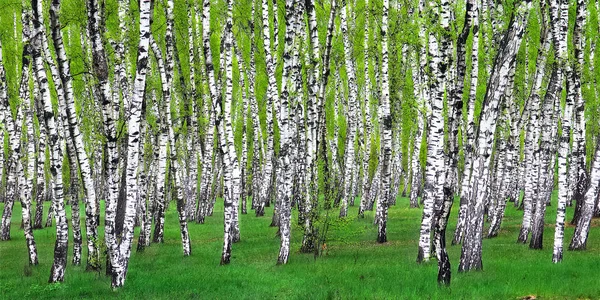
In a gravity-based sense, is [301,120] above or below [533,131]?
above

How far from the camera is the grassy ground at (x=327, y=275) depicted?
10.8 metres

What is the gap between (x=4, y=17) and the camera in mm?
25562

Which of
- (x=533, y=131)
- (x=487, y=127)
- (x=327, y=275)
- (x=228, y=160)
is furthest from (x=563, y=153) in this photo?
(x=228, y=160)

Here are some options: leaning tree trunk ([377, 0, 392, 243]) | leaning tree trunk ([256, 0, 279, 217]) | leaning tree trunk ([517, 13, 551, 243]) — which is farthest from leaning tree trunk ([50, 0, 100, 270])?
leaning tree trunk ([517, 13, 551, 243])

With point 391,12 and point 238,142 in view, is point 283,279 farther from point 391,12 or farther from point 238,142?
point 238,142

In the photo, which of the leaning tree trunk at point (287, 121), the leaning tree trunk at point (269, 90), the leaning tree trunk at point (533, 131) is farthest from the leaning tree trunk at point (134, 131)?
the leaning tree trunk at point (533, 131)

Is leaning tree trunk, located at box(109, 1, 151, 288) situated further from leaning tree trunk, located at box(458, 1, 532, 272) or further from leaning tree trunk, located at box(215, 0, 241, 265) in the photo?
leaning tree trunk, located at box(458, 1, 532, 272)

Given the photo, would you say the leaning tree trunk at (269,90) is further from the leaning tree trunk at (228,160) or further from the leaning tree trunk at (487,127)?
the leaning tree trunk at (487,127)

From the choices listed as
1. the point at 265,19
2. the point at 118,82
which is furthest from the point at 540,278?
the point at 265,19

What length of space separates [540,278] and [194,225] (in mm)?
19810

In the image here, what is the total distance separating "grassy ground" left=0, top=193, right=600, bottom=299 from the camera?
1080 cm

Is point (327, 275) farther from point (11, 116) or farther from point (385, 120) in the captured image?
point (11, 116)

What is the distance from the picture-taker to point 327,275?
1306 cm

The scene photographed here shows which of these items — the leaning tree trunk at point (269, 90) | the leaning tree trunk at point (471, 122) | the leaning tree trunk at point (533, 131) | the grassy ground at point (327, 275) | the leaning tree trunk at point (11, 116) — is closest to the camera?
the grassy ground at point (327, 275)
